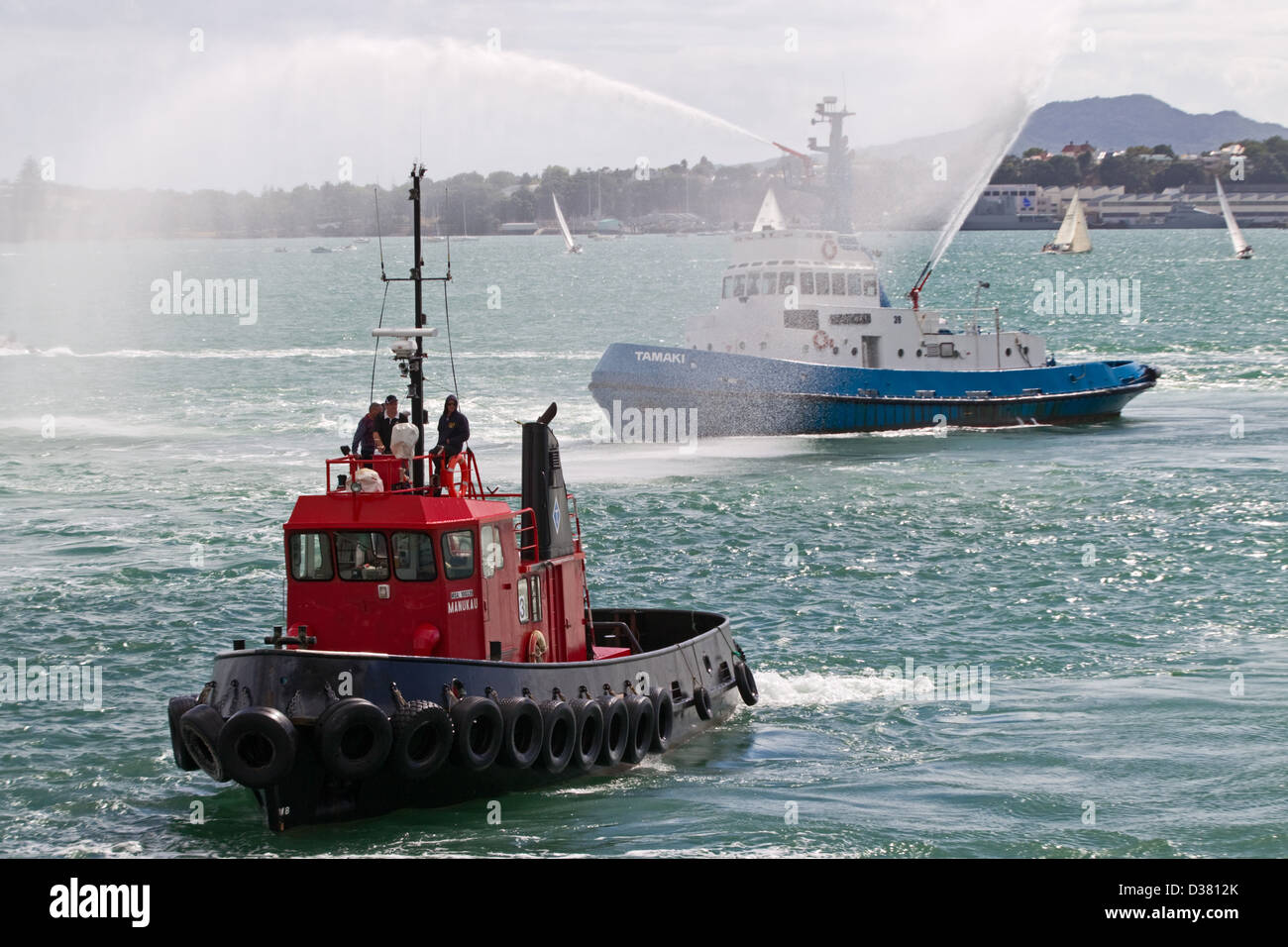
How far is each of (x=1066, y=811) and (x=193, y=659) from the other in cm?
1202

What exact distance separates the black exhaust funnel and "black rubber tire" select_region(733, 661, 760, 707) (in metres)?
3.11

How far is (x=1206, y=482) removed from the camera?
37062 mm

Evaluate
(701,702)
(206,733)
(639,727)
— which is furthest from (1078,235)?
(206,733)

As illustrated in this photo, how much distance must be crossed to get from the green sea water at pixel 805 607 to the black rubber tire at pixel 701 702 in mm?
311

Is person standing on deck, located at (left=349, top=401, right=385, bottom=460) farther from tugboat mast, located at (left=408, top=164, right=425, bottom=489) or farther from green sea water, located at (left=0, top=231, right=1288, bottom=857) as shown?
green sea water, located at (left=0, top=231, right=1288, bottom=857)

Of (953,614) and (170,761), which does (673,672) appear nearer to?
(170,761)

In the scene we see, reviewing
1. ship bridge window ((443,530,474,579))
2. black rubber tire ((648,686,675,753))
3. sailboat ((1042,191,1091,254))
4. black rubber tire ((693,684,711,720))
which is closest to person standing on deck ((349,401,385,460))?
ship bridge window ((443,530,474,579))

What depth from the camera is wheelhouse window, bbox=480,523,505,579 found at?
17.0m

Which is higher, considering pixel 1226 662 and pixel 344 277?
pixel 344 277

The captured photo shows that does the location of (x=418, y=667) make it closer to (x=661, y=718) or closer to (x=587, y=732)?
(x=587, y=732)

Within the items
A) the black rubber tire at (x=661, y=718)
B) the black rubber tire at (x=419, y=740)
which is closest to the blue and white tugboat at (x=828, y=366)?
the black rubber tire at (x=661, y=718)

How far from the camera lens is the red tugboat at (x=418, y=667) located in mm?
15305

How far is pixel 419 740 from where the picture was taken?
51.2 ft

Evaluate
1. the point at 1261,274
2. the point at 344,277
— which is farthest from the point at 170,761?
the point at 344,277
